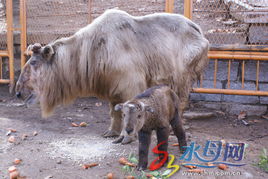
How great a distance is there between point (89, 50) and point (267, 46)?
3.30 m

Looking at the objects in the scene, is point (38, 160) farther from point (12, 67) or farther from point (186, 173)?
point (12, 67)

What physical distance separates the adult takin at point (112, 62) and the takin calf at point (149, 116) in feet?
2.57

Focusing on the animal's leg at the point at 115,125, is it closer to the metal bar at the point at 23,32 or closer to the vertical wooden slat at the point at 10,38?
Answer: the metal bar at the point at 23,32

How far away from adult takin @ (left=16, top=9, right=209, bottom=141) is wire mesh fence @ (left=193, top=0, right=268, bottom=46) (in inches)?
62.1

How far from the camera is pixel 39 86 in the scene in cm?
477

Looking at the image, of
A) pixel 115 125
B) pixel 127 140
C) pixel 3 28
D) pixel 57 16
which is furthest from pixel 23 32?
pixel 127 140

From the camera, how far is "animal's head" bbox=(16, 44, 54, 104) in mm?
4684

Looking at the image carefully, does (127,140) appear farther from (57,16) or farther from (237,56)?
(57,16)

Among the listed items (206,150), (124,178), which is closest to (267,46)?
(206,150)

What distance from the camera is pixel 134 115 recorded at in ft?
10.6

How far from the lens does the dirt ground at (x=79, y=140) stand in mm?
3793

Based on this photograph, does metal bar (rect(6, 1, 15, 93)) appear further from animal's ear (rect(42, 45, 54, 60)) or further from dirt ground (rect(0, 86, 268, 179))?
animal's ear (rect(42, 45, 54, 60))

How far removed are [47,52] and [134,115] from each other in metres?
1.99

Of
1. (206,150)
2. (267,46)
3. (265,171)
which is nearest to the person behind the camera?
(265,171)
